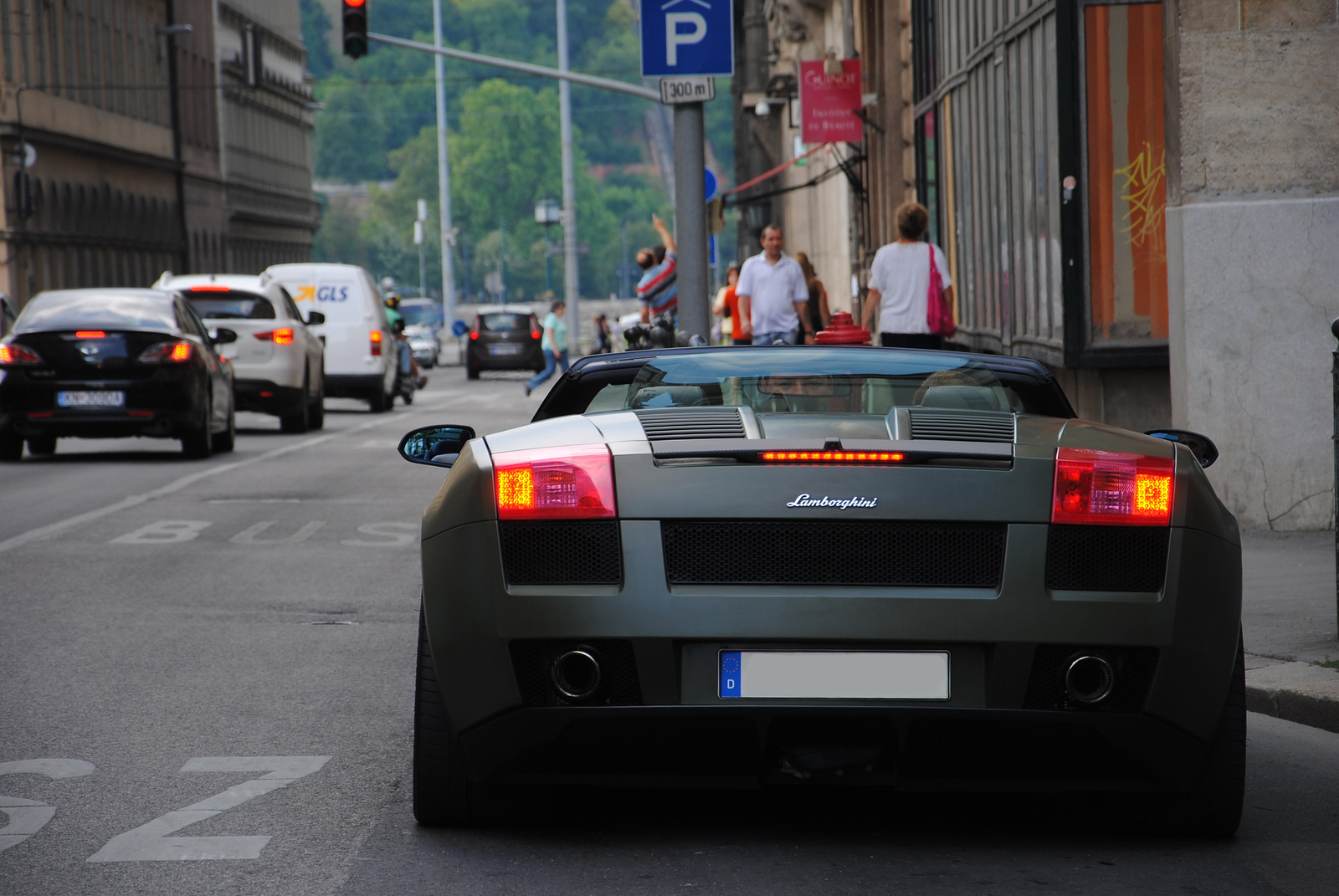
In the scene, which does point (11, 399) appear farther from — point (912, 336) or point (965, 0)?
point (965, 0)

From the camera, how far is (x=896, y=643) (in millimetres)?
4445

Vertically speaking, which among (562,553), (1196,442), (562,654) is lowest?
(562,654)

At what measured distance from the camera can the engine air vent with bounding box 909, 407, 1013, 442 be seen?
15.3 feet

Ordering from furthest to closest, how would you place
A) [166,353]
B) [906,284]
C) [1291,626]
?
[166,353] < [906,284] < [1291,626]

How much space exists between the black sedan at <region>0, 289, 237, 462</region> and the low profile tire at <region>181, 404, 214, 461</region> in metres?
0.02

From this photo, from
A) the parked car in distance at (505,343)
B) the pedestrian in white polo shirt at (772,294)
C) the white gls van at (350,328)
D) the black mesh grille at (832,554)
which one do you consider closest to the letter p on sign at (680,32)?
the pedestrian in white polo shirt at (772,294)

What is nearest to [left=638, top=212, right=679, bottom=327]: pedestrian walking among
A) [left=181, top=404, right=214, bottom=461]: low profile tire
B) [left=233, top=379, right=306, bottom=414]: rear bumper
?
[left=233, top=379, right=306, bottom=414]: rear bumper

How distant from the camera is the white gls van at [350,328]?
100 ft

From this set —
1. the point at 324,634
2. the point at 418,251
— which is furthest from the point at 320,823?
the point at 418,251

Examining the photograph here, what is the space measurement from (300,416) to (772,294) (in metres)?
7.94

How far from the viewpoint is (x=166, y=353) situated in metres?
18.6

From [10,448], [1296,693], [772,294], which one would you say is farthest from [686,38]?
[1296,693]

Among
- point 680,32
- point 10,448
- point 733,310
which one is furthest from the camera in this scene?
point 733,310

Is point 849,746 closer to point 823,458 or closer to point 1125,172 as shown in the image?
point 823,458
